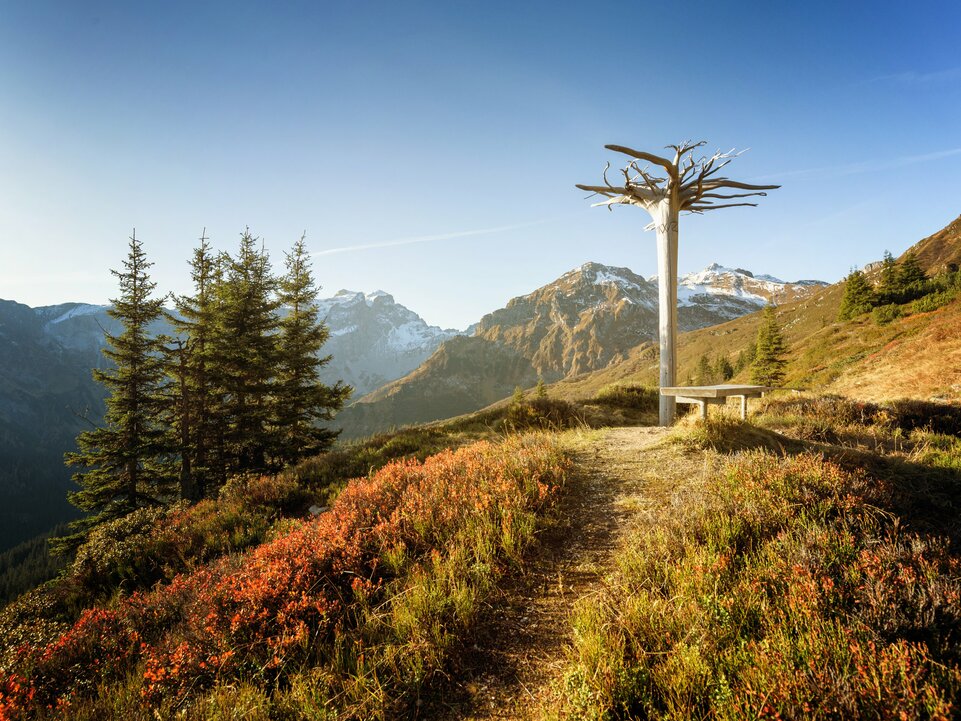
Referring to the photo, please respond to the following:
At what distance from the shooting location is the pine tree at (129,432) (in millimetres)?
17969

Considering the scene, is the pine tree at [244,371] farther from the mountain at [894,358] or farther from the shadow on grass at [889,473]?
the shadow on grass at [889,473]

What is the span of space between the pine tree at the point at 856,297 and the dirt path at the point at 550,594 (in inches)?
1732

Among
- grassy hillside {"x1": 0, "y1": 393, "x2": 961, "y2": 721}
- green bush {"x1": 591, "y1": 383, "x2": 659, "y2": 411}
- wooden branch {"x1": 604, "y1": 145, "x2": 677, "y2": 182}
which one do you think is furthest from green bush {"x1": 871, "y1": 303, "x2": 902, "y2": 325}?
grassy hillside {"x1": 0, "y1": 393, "x2": 961, "y2": 721}

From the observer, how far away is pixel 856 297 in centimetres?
3794

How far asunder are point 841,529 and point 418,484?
4.89 meters

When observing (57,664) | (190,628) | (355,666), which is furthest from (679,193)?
(57,664)

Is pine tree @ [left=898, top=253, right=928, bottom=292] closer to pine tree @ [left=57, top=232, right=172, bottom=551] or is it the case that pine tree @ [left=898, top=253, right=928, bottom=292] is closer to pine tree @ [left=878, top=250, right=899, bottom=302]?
pine tree @ [left=878, top=250, right=899, bottom=302]

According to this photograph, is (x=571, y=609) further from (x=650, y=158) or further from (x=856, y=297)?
(x=856, y=297)

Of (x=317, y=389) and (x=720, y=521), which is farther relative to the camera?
(x=317, y=389)

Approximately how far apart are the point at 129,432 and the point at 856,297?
184 ft

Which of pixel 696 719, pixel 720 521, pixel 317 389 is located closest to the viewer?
pixel 696 719

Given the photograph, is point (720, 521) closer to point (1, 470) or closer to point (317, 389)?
point (317, 389)

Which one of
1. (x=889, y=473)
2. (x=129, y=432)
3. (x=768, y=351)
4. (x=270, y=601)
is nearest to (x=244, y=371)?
(x=129, y=432)

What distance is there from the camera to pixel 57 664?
11.9 feet
